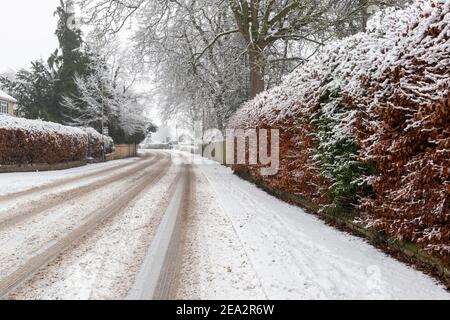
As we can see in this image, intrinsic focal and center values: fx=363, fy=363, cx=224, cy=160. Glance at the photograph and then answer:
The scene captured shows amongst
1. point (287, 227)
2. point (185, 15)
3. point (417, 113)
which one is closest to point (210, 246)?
point (287, 227)

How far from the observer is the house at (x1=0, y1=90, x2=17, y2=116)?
3484cm

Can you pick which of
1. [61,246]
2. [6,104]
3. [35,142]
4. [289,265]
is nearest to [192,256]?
[289,265]

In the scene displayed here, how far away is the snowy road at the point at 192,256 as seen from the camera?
371cm

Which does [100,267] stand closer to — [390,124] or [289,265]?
[289,265]

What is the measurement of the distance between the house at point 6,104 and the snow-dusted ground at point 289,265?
3541 cm

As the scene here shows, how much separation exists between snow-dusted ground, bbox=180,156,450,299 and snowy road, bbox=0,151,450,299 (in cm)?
1

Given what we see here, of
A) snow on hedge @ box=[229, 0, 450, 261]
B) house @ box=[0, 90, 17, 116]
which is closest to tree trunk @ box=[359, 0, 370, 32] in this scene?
snow on hedge @ box=[229, 0, 450, 261]

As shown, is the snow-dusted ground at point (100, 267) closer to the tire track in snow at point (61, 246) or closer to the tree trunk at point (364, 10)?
the tire track in snow at point (61, 246)

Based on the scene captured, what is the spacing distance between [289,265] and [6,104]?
39.3 metres

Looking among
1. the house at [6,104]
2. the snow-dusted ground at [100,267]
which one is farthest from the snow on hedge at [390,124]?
the house at [6,104]

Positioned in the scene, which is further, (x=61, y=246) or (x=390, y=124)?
(x=61, y=246)

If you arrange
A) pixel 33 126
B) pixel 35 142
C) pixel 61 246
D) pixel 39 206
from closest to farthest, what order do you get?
pixel 61 246, pixel 39 206, pixel 35 142, pixel 33 126

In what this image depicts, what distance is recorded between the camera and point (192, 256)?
15.8 ft

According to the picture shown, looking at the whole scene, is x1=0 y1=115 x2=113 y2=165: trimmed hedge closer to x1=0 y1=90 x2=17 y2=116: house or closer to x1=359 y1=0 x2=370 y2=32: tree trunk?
x1=359 y1=0 x2=370 y2=32: tree trunk
